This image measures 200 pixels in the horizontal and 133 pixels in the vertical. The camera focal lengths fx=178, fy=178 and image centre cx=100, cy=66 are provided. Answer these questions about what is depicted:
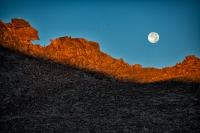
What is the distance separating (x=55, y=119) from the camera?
1283 cm

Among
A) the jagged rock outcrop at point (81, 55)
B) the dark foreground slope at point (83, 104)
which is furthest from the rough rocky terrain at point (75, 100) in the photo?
the jagged rock outcrop at point (81, 55)

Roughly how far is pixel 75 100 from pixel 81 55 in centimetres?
2014

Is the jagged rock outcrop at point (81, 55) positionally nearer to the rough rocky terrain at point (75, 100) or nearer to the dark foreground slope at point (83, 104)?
the rough rocky terrain at point (75, 100)

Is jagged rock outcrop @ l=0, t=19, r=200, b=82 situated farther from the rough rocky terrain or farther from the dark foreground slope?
A: the dark foreground slope

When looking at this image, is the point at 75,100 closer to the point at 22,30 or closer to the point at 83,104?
the point at 83,104

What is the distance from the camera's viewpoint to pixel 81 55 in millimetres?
37188

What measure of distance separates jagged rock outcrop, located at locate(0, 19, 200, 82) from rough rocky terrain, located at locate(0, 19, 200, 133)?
0.26 metres

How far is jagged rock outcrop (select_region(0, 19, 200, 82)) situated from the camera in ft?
99.5

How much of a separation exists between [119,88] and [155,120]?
9.11 metres

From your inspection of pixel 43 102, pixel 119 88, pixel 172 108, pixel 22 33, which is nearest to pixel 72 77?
pixel 119 88

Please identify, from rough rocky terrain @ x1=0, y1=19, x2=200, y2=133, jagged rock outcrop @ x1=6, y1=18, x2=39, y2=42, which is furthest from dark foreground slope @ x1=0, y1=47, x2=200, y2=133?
jagged rock outcrop @ x1=6, y1=18, x2=39, y2=42

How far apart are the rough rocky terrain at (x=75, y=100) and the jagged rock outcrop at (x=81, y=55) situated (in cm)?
26

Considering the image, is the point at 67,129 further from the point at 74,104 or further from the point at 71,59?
the point at 71,59

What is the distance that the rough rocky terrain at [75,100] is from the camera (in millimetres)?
11680
